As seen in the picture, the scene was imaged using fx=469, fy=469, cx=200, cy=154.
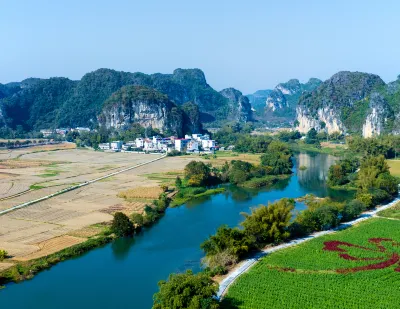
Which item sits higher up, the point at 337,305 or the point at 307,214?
the point at 307,214

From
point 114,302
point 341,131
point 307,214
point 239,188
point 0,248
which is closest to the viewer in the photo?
point 114,302

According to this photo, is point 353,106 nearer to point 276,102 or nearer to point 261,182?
point 261,182

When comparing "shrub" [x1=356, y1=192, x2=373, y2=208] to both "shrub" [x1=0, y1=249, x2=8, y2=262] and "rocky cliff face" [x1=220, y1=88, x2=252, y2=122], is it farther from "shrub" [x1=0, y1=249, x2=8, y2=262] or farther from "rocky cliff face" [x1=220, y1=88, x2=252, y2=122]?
"rocky cliff face" [x1=220, y1=88, x2=252, y2=122]

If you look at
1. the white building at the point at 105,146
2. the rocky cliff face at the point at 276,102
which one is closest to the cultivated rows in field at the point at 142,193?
the white building at the point at 105,146

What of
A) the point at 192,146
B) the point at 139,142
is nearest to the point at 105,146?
the point at 139,142

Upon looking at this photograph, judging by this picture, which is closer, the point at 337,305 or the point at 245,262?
the point at 337,305

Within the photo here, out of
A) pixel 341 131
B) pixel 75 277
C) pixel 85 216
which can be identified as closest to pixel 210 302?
pixel 75 277

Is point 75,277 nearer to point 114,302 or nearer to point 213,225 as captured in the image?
point 114,302
